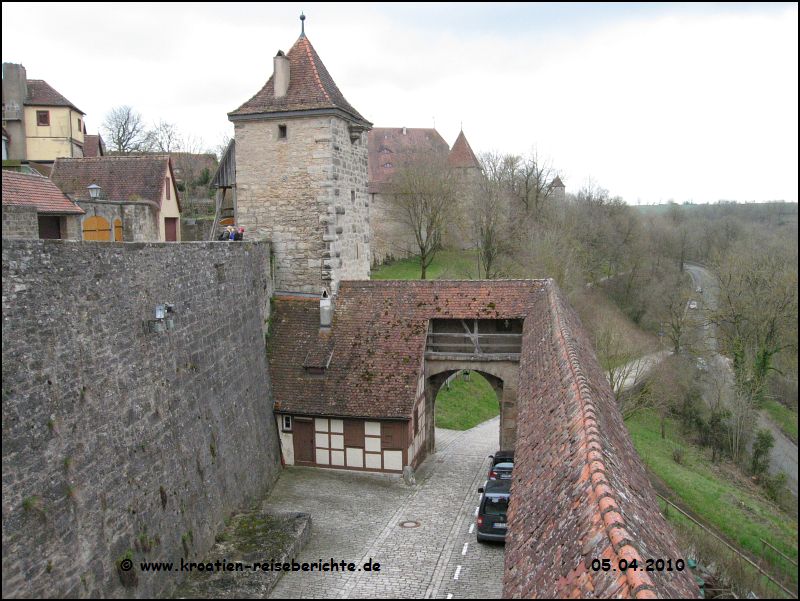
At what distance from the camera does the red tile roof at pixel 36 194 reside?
37.9ft

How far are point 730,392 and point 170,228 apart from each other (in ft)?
73.4

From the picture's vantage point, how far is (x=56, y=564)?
7.18 metres

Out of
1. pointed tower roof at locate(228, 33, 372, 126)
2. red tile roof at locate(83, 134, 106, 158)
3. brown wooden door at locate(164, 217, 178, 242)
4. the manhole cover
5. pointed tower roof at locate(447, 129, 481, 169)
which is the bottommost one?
the manhole cover

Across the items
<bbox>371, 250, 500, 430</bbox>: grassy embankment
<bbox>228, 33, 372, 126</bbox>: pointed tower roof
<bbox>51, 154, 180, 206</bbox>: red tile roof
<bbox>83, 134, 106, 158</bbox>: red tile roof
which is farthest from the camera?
Answer: <bbox>83, 134, 106, 158</bbox>: red tile roof

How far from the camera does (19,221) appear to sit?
9.62 meters

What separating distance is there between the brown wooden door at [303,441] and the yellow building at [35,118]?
20542 millimetres

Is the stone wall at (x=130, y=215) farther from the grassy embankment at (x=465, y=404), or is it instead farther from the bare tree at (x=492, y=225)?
the bare tree at (x=492, y=225)

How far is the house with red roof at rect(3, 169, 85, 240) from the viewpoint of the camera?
378 inches

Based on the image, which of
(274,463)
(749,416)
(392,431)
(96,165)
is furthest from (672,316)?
(96,165)

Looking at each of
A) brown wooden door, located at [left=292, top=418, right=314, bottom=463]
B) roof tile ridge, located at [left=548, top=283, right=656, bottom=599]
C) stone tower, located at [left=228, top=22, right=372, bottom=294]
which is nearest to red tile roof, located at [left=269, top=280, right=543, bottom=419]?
brown wooden door, located at [left=292, top=418, right=314, bottom=463]

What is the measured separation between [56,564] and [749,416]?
24738 millimetres

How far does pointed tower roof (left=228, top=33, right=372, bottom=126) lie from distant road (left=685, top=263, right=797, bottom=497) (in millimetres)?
19568

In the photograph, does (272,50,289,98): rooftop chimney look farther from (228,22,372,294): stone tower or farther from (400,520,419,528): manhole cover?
(400,520,419,528): manhole cover

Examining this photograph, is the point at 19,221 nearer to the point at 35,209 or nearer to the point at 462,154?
the point at 35,209
